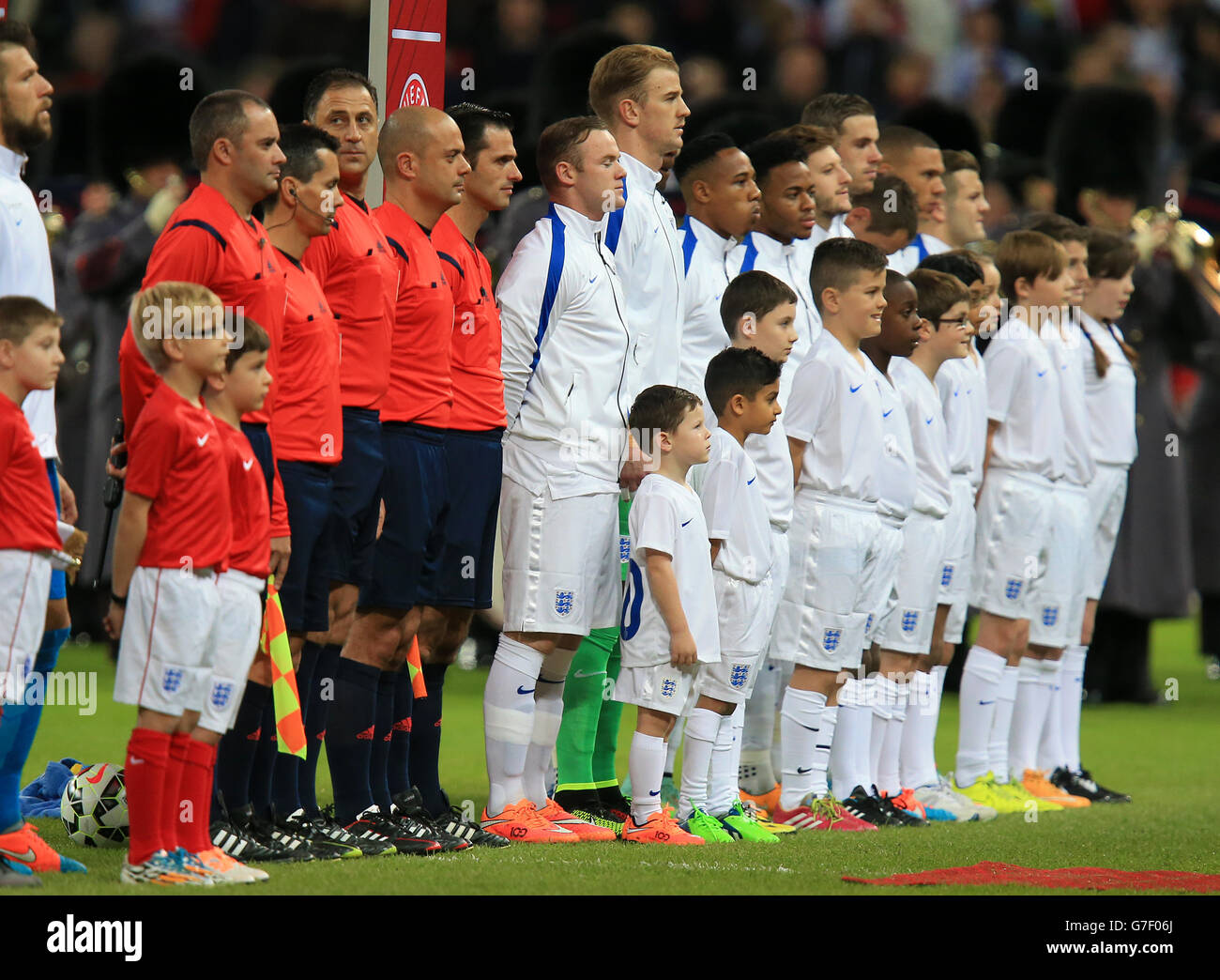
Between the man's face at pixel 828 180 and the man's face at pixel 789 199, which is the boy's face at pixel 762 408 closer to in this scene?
the man's face at pixel 789 199

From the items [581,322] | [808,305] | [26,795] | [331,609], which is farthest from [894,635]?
[26,795]

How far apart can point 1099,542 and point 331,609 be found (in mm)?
4447

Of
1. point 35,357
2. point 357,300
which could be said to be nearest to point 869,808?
point 357,300

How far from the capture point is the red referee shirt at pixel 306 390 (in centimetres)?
634

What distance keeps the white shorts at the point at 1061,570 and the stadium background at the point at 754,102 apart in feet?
2.98

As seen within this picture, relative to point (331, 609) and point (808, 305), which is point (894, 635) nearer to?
point (808, 305)

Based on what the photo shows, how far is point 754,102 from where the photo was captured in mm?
15406

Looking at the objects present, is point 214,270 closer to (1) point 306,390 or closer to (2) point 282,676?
(1) point 306,390

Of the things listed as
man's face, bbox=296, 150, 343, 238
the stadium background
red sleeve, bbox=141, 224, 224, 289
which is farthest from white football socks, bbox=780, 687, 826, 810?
red sleeve, bbox=141, 224, 224, 289

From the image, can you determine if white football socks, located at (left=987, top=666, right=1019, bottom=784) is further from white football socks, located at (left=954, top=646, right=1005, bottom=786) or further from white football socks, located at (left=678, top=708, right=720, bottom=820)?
white football socks, located at (left=678, top=708, right=720, bottom=820)

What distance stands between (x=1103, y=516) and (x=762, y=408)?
2.86 m

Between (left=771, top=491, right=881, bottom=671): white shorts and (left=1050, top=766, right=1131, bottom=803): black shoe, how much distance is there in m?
1.76

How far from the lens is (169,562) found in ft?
18.5
